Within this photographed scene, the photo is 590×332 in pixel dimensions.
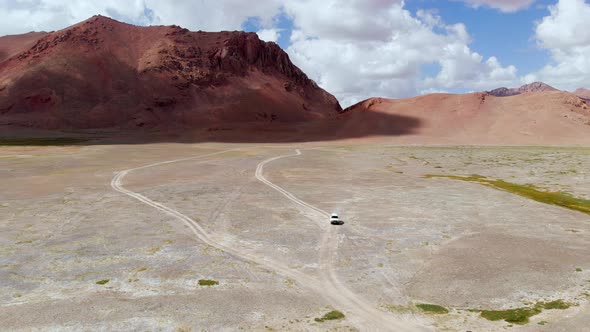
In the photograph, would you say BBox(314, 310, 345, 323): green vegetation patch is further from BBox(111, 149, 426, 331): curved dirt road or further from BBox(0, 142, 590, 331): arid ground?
BBox(111, 149, 426, 331): curved dirt road

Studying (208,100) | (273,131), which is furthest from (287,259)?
(208,100)

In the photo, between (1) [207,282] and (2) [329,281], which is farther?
(2) [329,281]

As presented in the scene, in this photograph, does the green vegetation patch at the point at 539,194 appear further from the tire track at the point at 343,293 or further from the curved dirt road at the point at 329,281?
the tire track at the point at 343,293

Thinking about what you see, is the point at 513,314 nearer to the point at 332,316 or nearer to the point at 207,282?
the point at 332,316

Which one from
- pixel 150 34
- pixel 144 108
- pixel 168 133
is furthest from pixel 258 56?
pixel 168 133

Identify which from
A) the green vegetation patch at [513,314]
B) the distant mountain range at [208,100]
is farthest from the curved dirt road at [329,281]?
the distant mountain range at [208,100]

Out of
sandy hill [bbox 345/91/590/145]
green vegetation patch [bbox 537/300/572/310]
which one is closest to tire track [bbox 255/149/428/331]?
green vegetation patch [bbox 537/300/572/310]

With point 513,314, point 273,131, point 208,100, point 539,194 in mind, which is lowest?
point 513,314
